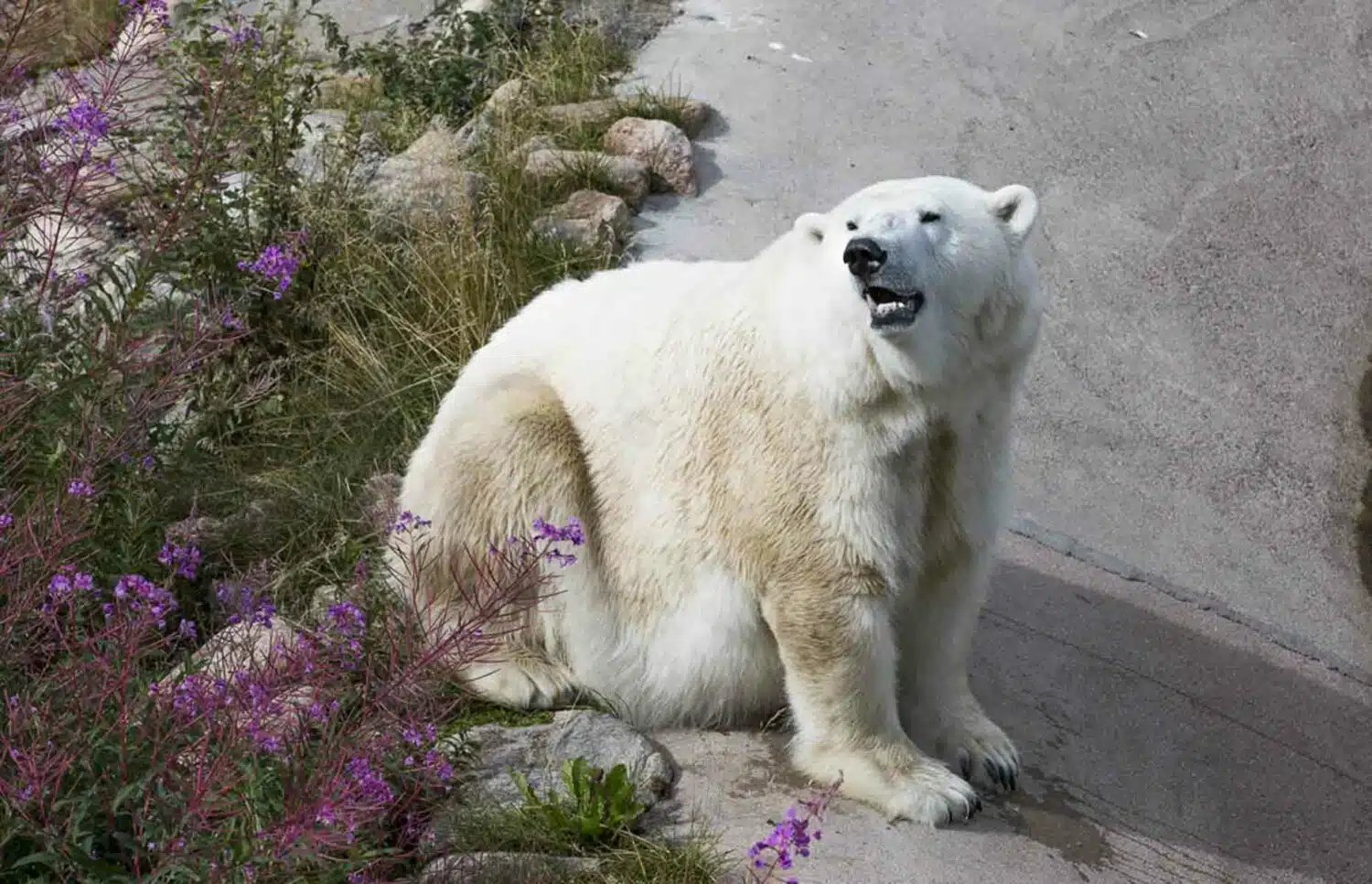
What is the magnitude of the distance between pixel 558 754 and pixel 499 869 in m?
0.54

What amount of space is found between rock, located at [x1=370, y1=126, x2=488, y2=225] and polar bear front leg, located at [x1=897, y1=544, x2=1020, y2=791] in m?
2.61

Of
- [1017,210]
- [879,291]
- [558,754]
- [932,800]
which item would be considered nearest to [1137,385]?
[1017,210]

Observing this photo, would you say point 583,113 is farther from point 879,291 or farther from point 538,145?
point 879,291

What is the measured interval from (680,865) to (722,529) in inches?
33.4

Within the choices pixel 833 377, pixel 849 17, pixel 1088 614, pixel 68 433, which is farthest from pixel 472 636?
pixel 849 17

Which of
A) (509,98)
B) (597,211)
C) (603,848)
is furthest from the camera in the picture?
(509,98)

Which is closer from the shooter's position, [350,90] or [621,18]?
[350,90]

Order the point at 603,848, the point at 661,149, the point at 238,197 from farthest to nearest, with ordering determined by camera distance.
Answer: the point at 661,149
the point at 238,197
the point at 603,848

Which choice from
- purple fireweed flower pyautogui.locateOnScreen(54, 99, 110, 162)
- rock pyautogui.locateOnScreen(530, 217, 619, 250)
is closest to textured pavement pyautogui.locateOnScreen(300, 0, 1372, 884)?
rock pyautogui.locateOnScreen(530, 217, 619, 250)

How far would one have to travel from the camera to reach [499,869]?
3.44 m

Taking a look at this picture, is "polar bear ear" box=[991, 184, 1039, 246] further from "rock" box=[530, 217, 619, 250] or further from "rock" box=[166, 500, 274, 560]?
"rock" box=[530, 217, 619, 250]

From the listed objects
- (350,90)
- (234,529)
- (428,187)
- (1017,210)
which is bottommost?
(234,529)

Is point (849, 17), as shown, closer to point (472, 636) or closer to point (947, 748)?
point (947, 748)

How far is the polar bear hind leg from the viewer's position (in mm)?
4184
